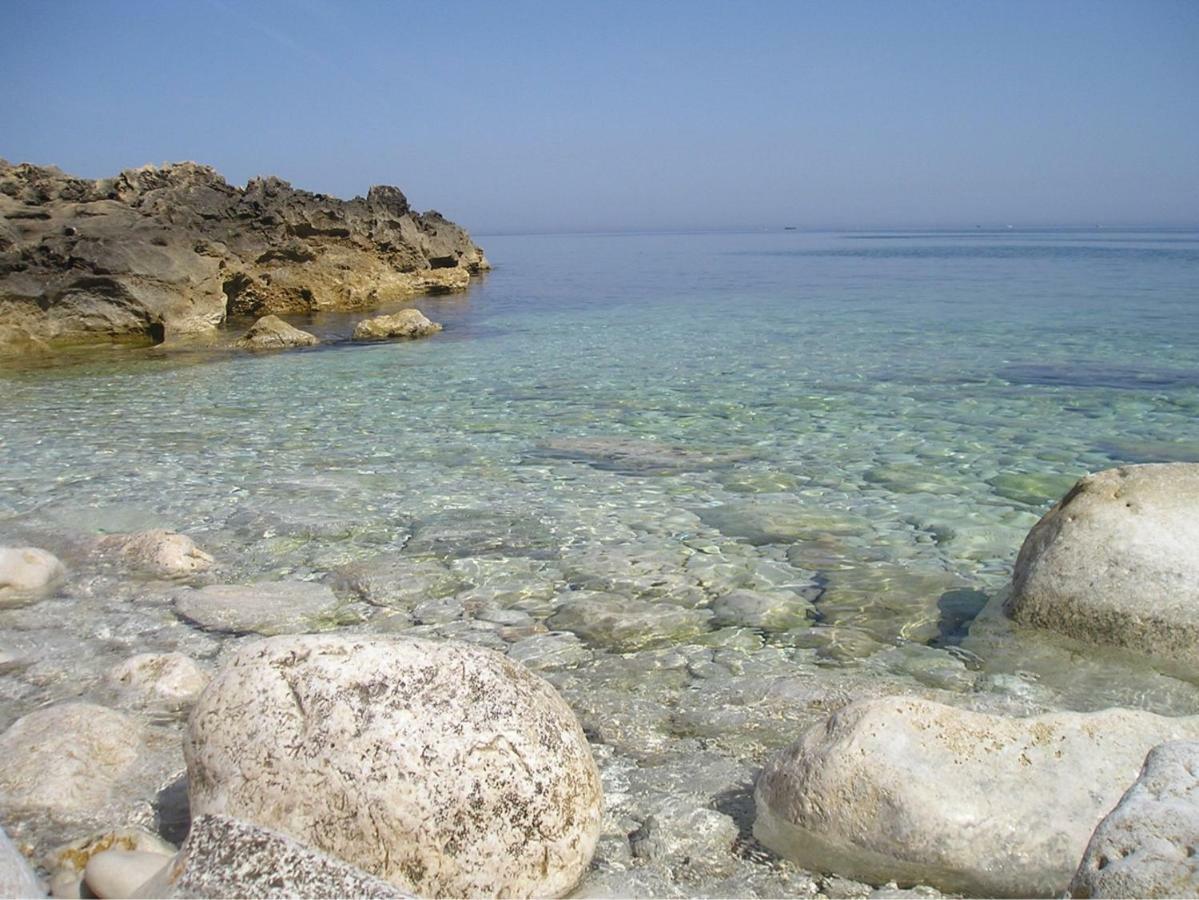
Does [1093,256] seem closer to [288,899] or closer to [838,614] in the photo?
[838,614]

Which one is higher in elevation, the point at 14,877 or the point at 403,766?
the point at 14,877

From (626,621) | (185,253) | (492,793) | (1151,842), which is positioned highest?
(185,253)

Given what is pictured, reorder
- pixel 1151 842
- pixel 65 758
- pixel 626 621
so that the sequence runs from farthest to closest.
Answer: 1. pixel 626 621
2. pixel 65 758
3. pixel 1151 842

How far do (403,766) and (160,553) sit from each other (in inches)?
146

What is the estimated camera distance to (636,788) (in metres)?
3.55

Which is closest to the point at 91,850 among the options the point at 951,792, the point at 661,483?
the point at 951,792

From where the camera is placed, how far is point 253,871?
87.0 inches

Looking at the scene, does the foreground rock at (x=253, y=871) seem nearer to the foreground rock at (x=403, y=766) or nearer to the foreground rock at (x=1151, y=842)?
the foreground rock at (x=403, y=766)

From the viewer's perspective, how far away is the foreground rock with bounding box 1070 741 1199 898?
182 centimetres

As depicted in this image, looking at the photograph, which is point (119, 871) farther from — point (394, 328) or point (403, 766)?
point (394, 328)

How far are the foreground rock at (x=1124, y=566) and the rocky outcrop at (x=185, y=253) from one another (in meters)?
16.8

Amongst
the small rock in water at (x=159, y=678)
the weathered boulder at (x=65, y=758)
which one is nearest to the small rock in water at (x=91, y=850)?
the weathered boulder at (x=65, y=758)

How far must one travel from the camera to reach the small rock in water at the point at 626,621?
4938 mm

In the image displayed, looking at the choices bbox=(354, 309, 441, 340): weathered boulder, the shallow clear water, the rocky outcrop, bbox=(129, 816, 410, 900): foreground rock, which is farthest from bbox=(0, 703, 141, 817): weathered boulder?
the rocky outcrop
